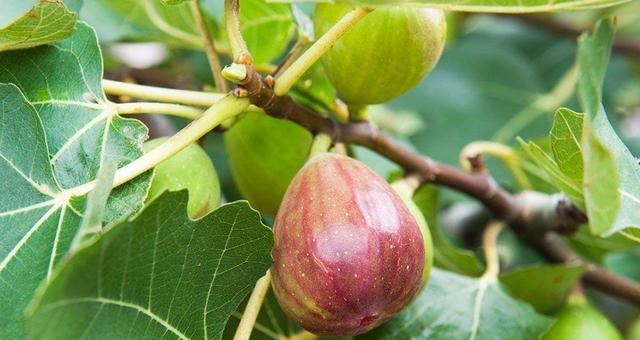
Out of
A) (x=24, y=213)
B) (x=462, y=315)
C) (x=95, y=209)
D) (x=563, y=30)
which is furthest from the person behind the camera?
(x=563, y=30)

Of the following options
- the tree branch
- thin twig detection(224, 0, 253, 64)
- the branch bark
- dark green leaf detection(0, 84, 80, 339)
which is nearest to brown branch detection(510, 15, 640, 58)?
the branch bark

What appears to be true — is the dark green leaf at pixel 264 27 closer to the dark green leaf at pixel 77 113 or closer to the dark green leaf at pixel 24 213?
the dark green leaf at pixel 77 113

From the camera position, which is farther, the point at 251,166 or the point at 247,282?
the point at 251,166

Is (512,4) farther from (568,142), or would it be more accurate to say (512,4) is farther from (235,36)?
(235,36)

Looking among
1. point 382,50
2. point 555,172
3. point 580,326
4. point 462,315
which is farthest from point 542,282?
point 382,50

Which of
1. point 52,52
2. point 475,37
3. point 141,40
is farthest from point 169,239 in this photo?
point 475,37

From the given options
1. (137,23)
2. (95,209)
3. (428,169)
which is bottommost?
(428,169)

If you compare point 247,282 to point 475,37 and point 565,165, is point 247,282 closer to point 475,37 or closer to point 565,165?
point 565,165

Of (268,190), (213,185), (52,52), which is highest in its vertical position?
(52,52)
